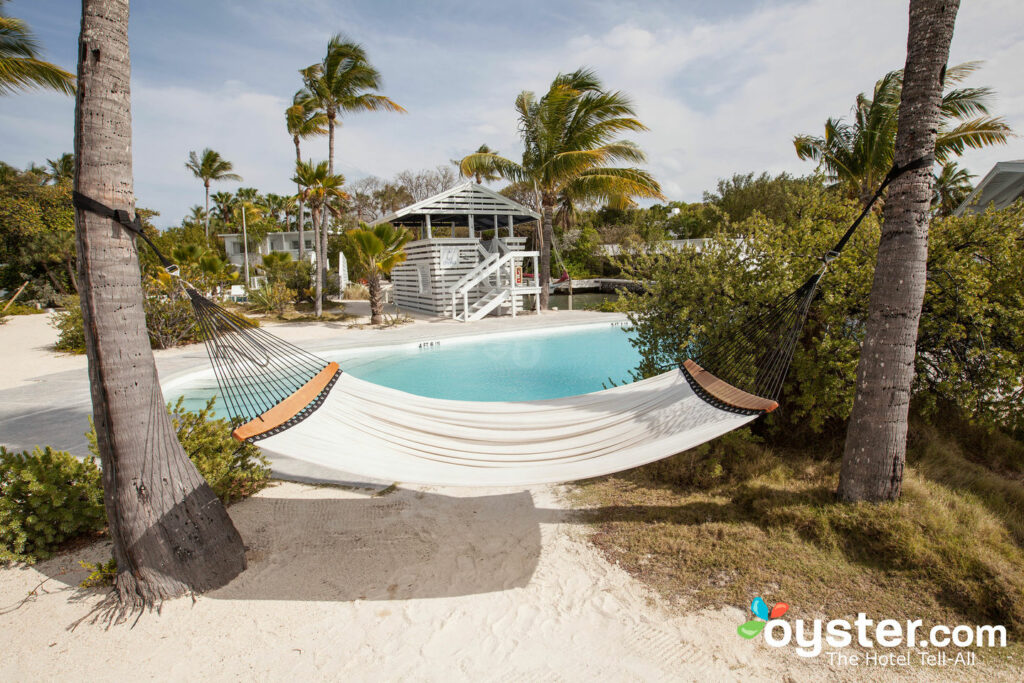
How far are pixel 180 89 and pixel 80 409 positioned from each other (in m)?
3.82

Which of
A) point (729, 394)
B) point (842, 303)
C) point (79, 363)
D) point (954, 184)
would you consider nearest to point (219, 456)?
point (729, 394)

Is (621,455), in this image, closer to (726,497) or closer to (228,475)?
(726,497)

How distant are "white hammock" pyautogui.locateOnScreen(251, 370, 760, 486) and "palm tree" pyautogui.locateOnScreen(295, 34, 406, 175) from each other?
13738 millimetres

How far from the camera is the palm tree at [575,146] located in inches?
508

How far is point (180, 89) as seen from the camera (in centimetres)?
570

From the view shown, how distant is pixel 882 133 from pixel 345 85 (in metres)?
13.5

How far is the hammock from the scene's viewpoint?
2389mm

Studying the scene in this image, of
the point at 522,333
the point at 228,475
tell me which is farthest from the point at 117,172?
the point at 522,333

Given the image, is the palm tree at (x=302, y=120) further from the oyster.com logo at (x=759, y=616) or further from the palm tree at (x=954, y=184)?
the palm tree at (x=954, y=184)

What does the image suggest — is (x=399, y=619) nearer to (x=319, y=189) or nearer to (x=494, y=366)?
(x=494, y=366)

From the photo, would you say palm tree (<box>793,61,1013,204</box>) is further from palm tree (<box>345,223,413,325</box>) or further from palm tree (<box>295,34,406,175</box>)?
palm tree (<box>295,34,406,175</box>)

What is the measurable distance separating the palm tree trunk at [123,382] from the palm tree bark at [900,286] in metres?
3.48

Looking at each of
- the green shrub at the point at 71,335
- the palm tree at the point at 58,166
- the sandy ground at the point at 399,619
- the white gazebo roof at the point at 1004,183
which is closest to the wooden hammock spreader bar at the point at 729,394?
the sandy ground at the point at 399,619

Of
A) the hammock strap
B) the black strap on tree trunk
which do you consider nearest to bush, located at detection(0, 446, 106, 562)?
the black strap on tree trunk
